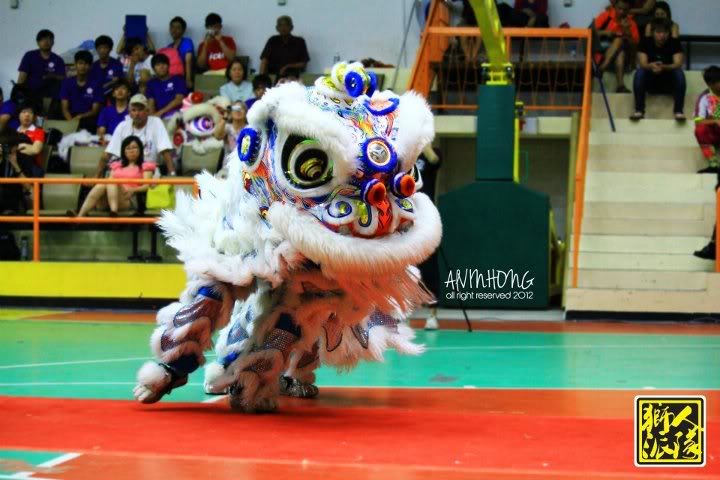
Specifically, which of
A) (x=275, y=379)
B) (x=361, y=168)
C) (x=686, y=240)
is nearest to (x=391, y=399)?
(x=275, y=379)

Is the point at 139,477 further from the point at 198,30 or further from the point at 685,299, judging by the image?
the point at 198,30

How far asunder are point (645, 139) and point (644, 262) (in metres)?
2.22

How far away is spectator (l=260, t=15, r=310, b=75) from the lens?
15.6 metres

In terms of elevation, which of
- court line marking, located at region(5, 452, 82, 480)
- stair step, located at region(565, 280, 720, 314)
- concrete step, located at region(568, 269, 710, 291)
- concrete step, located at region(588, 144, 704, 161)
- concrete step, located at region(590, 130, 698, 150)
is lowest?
stair step, located at region(565, 280, 720, 314)

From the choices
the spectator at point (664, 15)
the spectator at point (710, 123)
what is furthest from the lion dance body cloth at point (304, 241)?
the spectator at point (664, 15)

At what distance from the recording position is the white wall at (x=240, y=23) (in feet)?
53.5

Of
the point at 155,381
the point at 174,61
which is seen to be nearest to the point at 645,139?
the point at 174,61

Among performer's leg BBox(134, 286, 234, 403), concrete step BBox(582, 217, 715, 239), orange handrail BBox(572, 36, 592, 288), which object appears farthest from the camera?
concrete step BBox(582, 217, 715, 239)

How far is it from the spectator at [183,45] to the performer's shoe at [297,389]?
10.1 m

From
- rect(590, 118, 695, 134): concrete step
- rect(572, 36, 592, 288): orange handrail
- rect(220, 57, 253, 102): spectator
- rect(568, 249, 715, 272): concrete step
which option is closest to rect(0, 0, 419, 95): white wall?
rect(220, 57, 253, 102): spectator

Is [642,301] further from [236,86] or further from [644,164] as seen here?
[236,86]

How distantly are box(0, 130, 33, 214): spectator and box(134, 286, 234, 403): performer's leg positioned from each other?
25.9 feet

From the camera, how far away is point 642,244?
12.6 metres

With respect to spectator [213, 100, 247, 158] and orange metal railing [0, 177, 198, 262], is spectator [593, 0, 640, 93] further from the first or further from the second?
orange metal railing [0, 177, 198, 262]
